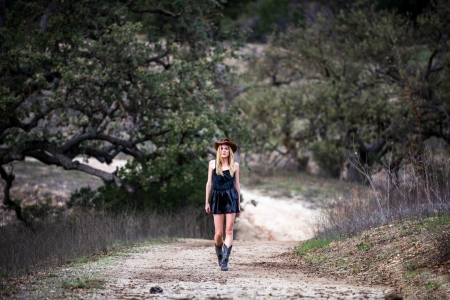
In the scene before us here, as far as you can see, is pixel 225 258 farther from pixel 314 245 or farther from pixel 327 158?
pixel 327 158

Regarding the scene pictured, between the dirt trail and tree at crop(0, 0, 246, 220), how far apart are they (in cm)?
399

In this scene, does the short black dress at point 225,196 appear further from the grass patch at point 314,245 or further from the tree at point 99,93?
the tree at point 99,93

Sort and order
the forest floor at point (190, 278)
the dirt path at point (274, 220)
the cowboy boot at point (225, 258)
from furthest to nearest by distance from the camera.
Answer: the dirt path at point (274, 220), the cowboy boot at point (225, 258), the forest floor at point (190, 278)

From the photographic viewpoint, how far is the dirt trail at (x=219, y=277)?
336 inches

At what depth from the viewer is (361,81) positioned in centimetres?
3145

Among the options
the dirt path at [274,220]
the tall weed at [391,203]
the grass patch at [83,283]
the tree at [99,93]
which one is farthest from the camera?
the dirt path at [274,220]

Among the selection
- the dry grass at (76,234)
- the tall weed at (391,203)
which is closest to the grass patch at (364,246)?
the tall weed at (391,203)

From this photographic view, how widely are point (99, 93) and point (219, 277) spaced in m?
10.4

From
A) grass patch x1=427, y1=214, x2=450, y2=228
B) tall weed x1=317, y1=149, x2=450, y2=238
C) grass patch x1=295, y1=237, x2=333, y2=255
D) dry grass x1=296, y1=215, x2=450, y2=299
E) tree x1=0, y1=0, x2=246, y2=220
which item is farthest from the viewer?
tree x1=0, y1=0, x2=246, y2=220

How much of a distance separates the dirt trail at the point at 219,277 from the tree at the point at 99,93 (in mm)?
3991

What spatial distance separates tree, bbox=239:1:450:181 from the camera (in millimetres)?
27672


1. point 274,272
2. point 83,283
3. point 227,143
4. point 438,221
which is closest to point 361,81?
point 438,221

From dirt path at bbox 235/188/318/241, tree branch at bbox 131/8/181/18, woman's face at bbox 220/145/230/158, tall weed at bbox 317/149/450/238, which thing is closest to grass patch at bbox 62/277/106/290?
woman's face at bbox 220/145/230/158

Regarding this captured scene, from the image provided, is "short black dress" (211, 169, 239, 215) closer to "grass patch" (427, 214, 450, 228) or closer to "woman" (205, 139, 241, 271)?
"woman" (205, 139, 241, 271)
